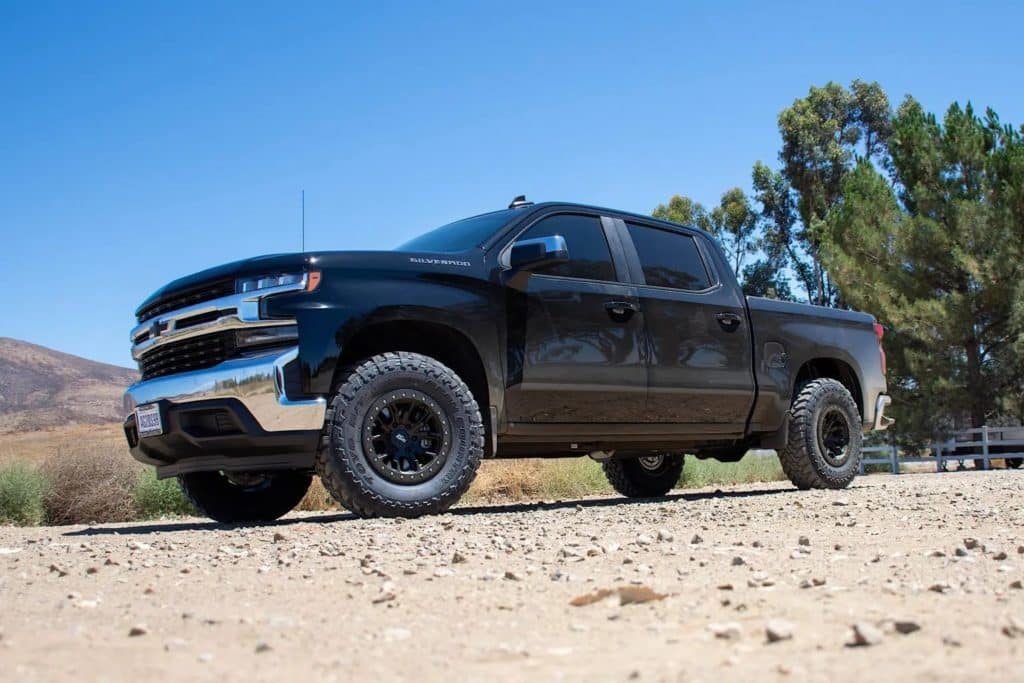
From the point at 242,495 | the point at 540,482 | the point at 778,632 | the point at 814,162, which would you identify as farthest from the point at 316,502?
the point at 814,162

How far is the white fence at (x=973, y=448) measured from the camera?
21.1 meters

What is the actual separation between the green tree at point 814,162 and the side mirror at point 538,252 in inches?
1414

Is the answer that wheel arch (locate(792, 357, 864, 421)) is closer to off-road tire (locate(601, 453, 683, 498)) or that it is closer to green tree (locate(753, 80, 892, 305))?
off-road tire (locate(601, 453, 683, 498))

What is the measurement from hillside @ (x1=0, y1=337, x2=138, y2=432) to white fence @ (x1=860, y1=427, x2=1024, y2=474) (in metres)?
53.0

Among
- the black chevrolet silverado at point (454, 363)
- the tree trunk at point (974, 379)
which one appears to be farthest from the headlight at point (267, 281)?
the tree trunk at point (974, 379)

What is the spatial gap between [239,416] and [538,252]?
1.95 m

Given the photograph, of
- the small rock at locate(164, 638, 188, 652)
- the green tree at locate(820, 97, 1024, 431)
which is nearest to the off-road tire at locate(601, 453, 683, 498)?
the small rock at locate(164, 638, 188, 652)

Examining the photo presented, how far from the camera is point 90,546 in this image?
16.9 feet

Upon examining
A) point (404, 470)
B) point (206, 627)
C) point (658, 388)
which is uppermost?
point (658, 388)

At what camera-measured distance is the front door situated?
20.3ft

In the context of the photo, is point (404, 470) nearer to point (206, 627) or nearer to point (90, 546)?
point (90, 546)

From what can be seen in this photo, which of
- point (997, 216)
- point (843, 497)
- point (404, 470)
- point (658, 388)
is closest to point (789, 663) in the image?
point (404, 470)

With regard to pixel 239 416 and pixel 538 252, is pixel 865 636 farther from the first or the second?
pixel 538 252

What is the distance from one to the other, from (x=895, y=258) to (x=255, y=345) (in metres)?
21.3
